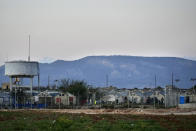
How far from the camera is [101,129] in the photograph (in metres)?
19.5

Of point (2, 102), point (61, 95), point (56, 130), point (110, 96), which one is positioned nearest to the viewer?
point (56, 130)

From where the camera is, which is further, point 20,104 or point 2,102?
point 2,102

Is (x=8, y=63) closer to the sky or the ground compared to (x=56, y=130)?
closer to the sky

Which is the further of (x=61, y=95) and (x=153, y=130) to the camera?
(x=61, y=95)

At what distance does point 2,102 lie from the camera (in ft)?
198

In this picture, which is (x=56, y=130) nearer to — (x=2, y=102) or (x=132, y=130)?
(x=132, y=130)

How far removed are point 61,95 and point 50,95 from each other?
1.96 metres

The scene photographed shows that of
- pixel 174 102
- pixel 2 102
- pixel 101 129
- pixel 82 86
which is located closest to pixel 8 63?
pixel 2 102

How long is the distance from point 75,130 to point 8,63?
46.0 metres

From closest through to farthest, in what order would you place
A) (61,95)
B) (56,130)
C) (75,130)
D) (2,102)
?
(56,130), (75,130), (2,102), (61,95)

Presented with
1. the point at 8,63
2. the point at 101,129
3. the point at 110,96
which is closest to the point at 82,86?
the point at 110,96

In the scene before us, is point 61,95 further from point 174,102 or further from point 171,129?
point 171,129

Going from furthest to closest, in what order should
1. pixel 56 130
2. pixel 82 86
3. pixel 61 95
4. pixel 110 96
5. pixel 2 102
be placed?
pixel 110 96
pixel 82 86
pixel 61 95
pixel 2 102
pixel 56 130

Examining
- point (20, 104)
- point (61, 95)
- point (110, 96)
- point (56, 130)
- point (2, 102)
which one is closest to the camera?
point (56, 130)
